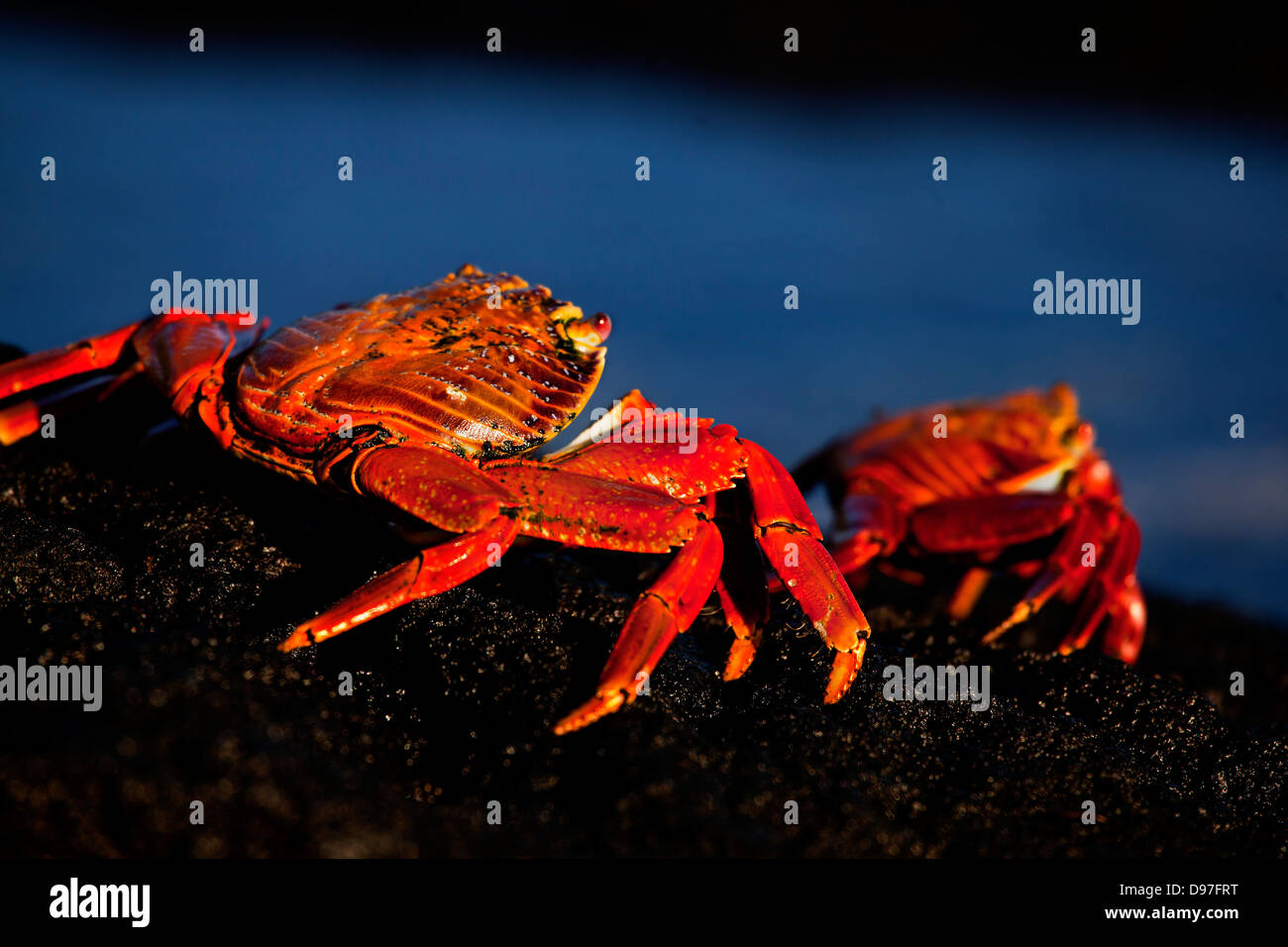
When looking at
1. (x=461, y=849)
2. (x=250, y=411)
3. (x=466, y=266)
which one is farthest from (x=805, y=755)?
(x=466, y=266)
